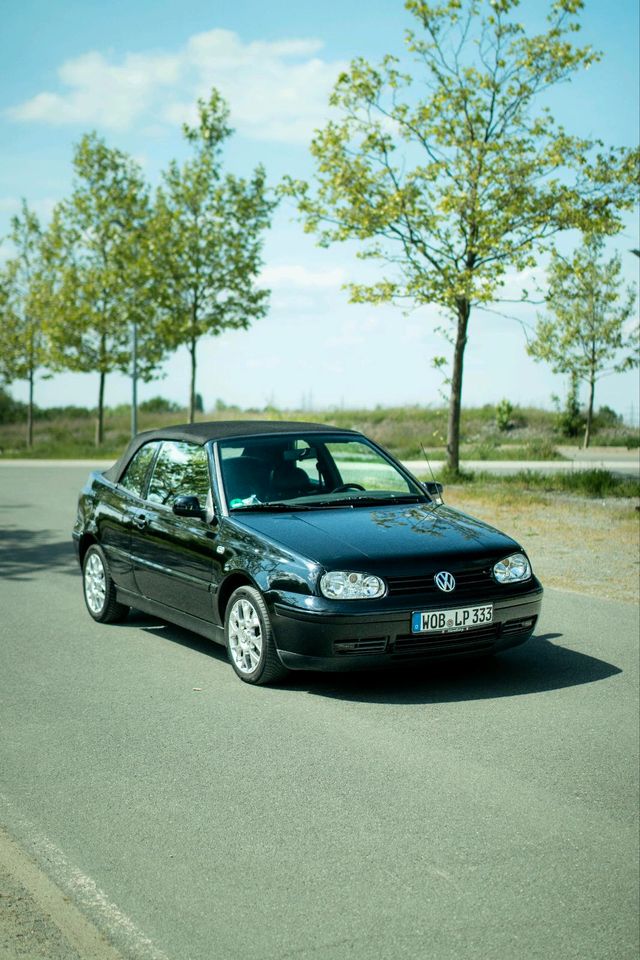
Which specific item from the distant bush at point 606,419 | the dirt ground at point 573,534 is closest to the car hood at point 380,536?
the dirt ground at point 573,534

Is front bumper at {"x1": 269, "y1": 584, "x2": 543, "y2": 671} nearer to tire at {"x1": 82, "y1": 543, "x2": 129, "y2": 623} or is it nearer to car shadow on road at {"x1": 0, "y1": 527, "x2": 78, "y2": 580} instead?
tire at {"x1": 82, "y1": 543, "x2": 129, "y2": 623}

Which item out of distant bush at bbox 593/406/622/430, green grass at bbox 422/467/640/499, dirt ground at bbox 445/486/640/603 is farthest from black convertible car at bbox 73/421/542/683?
distant bush at bbox 593/406/622/430

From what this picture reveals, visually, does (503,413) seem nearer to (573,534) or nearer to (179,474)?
(573,534)

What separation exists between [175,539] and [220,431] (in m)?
0.90

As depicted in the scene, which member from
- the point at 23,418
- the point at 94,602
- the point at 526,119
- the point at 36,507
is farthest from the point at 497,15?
the point at 23,418

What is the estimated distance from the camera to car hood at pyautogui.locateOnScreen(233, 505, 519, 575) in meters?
6.91

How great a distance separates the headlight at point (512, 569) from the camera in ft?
23.7

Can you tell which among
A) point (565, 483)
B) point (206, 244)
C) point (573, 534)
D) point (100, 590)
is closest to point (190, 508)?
point (100, 590)

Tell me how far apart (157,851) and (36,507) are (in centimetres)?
1557

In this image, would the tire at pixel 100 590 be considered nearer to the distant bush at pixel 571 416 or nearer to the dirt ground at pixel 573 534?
the dirt ground at pixel 573 534

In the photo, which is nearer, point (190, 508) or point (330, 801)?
point (330, 801)

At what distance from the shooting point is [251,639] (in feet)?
23.6

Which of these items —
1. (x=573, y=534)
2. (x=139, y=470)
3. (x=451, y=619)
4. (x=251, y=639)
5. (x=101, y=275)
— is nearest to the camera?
(x=451, y=619)

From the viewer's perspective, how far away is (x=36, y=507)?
63.9 feet
